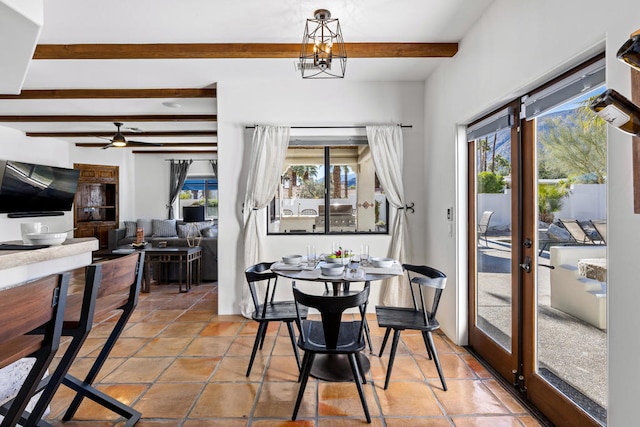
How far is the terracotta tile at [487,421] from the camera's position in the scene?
201 cm

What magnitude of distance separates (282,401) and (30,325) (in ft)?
5.06

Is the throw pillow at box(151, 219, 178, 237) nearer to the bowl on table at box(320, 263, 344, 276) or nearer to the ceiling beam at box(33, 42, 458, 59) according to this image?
the ceiling beam at box(33, 42, 458, 59)

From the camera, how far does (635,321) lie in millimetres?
1413

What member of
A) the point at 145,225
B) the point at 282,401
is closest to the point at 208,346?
the point at 282,401

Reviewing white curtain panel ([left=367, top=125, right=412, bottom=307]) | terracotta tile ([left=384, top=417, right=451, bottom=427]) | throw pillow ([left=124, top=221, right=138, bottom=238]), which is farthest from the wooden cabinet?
terracotta tile ([left=384, top=417, right=451, bottom=427])

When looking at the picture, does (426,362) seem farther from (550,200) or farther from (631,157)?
(631,157)

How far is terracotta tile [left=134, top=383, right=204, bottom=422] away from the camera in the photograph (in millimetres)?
2145

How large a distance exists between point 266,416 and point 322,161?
2.86 meters

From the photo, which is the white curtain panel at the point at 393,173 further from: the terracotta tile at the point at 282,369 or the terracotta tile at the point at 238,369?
the terracotta tile at the point at 238,369

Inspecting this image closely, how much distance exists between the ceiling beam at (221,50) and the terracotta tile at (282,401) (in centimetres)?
282

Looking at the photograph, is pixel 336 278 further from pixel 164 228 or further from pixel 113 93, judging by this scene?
pixel 164 228

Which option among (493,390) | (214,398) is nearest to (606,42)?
(493,390)

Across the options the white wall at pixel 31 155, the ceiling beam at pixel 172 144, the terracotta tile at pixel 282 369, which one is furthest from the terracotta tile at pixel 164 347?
the ceiling beam at pixel 172 144

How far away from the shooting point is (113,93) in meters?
4.38
